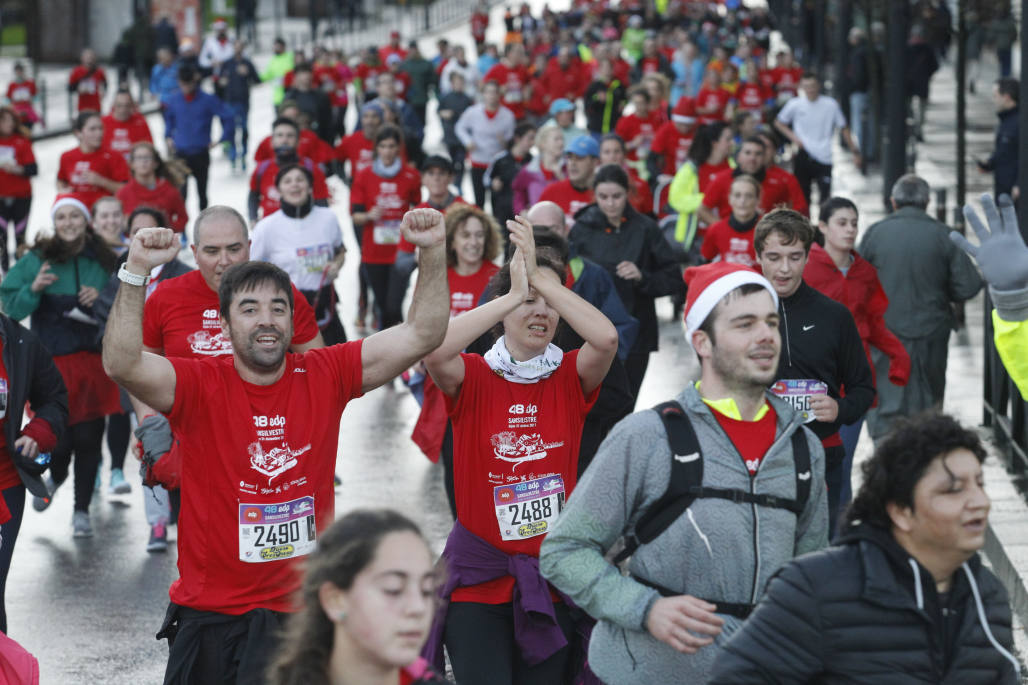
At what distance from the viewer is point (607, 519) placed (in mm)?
4125

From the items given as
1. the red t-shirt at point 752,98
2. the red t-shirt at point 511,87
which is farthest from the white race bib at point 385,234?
the red t-shirt at point 511,87

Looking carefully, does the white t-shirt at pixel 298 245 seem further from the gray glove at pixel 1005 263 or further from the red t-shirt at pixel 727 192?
the gray glove at pixel 1005 263

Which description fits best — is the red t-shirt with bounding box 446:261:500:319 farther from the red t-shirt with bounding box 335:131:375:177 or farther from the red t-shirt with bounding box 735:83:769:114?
the red t-shirt with bounding box 735:83:769:114

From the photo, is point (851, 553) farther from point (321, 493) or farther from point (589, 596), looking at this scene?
point (321, 493)

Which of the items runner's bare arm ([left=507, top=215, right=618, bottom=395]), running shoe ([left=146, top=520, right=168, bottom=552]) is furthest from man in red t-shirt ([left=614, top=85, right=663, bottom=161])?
runner's bare arm ([left=507, top=215, right=618, bottom=395])

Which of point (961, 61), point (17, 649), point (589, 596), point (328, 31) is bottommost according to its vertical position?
point (17, 649)

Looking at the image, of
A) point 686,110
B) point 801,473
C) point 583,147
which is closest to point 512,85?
point 686,110

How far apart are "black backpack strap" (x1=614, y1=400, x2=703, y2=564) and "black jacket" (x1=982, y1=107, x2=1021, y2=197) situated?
42.1 feet

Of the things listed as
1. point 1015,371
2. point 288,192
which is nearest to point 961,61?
point 288,192

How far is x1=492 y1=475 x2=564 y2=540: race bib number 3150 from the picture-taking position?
5496mm

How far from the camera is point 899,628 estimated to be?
11.8ft

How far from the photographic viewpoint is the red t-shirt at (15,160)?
16.6m

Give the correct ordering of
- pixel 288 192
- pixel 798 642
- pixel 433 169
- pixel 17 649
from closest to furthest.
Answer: pixel 798 642
pixel 17 649
pixel 288 192
pixel 433 169

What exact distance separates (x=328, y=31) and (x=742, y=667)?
54316 millimetres
